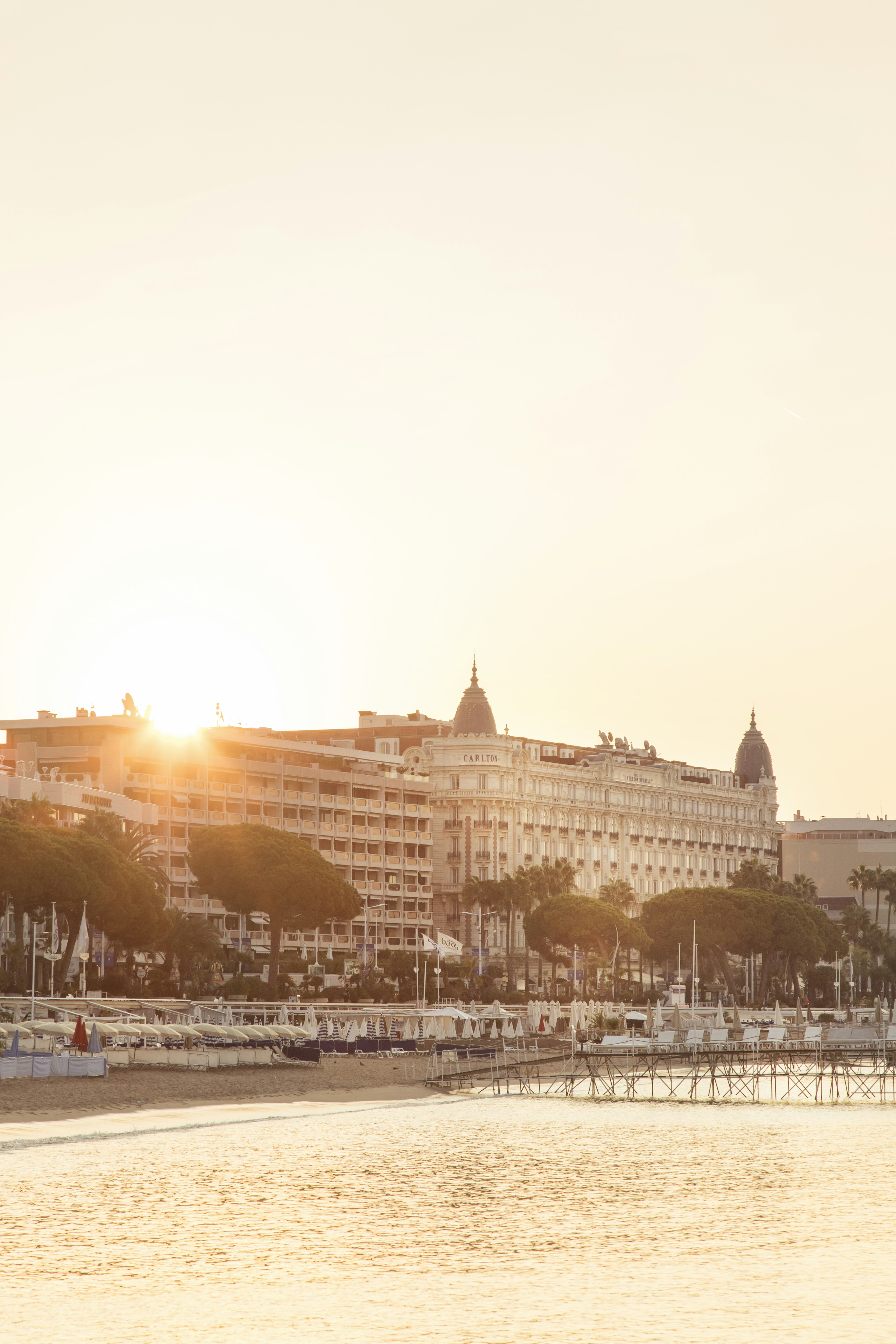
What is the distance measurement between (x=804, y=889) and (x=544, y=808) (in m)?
24.2

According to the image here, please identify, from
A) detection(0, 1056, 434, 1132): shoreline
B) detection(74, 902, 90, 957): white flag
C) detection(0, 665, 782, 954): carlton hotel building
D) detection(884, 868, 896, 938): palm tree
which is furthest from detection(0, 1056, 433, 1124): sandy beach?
detection(884, 868, 896, 938): palm tree

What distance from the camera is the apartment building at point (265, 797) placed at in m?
123

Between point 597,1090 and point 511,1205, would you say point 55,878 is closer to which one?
point 597,1090

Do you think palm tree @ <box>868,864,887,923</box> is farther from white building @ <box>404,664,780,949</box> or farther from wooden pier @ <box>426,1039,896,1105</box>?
wooden pier @ <box>426,1039,896,1105</box>

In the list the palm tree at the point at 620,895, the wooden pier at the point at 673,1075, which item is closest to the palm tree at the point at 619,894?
the palm tree at the point at 620,895

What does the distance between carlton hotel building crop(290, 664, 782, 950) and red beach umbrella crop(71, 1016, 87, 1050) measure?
8832cm

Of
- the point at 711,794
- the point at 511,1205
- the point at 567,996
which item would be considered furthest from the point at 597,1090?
the point at 711,794

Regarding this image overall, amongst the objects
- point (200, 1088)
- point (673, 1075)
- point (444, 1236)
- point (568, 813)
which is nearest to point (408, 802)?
point (568, 813)

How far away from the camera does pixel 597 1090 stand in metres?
59.8

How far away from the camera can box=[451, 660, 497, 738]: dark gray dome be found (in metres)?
164

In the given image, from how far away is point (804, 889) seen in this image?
167 meters

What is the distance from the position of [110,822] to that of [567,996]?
61251 millimetres

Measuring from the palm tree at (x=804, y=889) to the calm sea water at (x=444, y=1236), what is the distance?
123 metres

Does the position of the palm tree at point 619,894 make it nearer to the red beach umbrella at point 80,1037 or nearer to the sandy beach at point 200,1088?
the sandy beach at point 200,1088
